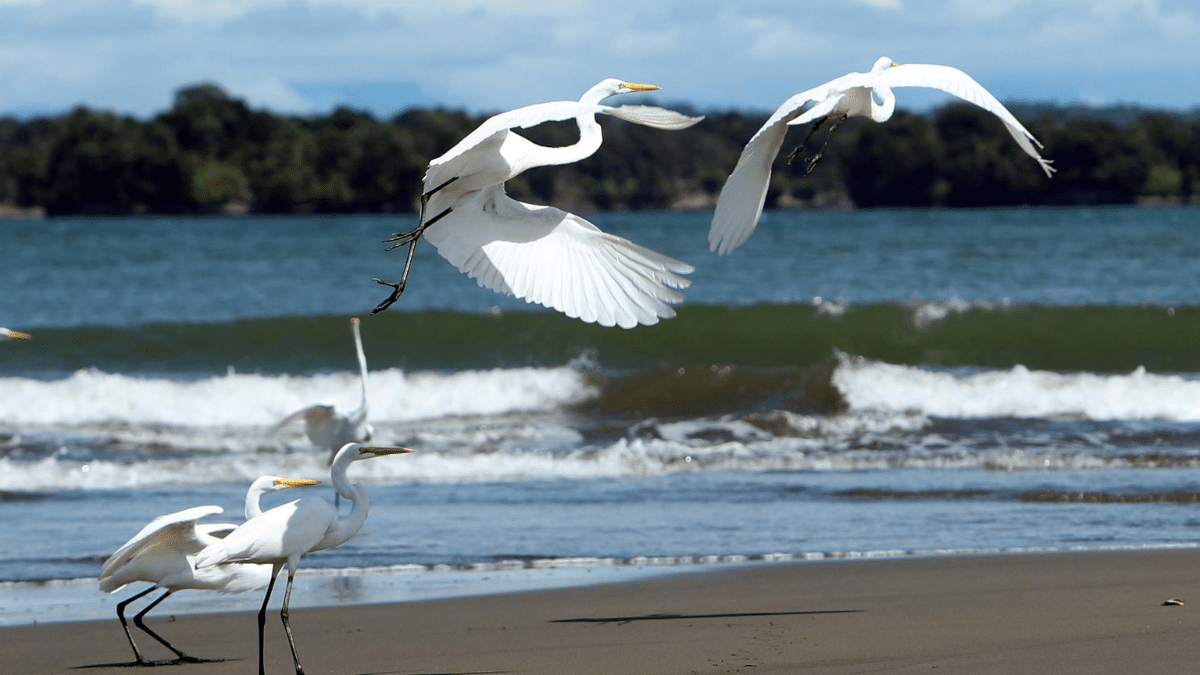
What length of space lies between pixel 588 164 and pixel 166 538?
4482 centimetres

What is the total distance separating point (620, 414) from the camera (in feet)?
42.8

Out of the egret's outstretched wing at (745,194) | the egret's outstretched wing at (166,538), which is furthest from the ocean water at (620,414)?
the egret's outstretched wing at (745,194)

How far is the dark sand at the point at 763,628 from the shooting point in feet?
15.7

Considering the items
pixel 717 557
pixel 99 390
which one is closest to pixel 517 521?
pixel 717 557

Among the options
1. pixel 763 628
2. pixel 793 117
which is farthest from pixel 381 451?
pixel 793 117

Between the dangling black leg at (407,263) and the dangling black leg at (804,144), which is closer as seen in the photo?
the dangling black leg at (407,263)

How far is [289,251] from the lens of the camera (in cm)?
2927

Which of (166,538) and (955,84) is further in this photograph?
(955,84)

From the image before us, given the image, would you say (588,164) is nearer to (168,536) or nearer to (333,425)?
(333,425)

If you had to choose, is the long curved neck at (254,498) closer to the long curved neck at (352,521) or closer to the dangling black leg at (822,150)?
the long curved neck at (352,521)

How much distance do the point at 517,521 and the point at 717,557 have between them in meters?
1.44

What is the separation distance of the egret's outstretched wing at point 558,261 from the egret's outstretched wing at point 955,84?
3.68 ft

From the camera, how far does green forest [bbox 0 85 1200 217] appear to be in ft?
145

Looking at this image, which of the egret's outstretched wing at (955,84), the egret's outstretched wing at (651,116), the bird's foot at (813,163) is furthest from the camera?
the bird's foot at (813,163)
